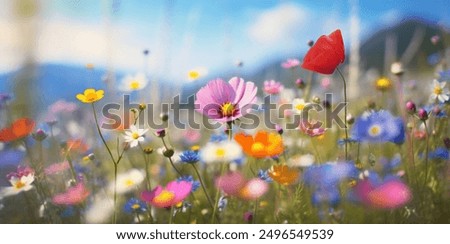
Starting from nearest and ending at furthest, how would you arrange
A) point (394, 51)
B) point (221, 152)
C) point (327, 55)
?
point (327, 55)
point (221, 152)
point (394, 51)

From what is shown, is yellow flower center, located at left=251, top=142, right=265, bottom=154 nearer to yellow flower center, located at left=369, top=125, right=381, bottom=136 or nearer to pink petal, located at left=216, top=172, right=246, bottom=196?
pink petal, located at left=216, top=172, right=246, bottom=196

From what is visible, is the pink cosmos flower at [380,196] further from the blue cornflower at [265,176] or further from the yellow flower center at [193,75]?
the yellow flower center at [193,75]

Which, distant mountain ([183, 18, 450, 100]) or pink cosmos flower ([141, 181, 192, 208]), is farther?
distant mountain ([183, 18, 450, 100])

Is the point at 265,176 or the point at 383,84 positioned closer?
the point at 265,176

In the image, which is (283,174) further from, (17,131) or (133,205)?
(17,131)

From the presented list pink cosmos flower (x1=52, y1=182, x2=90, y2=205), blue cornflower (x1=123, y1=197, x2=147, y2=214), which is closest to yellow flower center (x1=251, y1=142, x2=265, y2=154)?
blue cornflower (x1=123, y1=197, x2=147, y2=214)

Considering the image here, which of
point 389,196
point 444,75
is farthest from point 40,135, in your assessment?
point 444,75

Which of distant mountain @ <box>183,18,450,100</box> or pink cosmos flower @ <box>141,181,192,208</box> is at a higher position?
distant mountain @ <box>183,18,450,100</box>
